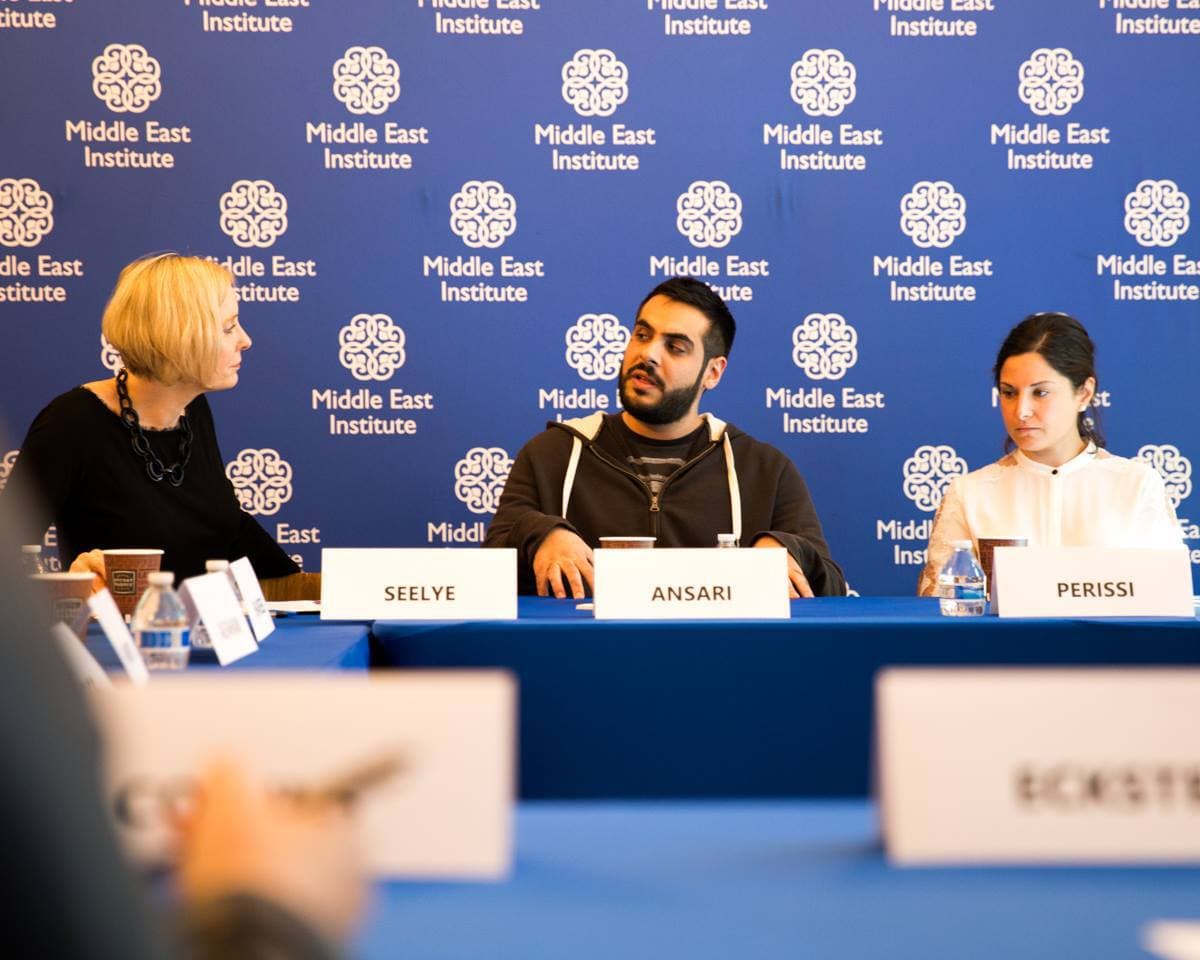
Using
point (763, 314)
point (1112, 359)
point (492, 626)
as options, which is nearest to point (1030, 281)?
point (1112, 359)

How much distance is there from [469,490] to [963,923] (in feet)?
11.2

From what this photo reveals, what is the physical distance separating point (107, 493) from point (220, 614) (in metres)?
1.31

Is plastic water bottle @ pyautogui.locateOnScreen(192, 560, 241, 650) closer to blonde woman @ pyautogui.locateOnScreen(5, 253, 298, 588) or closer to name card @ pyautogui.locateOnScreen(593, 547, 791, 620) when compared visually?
name card @ pyautogui.locateOnScreen(593, 547, 791, 620)

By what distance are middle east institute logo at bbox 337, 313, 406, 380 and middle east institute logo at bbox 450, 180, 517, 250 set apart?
0.37 m

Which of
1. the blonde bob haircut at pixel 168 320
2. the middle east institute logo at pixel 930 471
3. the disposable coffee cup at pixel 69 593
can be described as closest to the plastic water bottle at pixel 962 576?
the disposable coffee cup at pixel 69 593

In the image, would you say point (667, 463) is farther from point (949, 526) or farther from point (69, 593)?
point (69, 593)

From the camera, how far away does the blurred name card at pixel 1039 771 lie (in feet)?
2.30

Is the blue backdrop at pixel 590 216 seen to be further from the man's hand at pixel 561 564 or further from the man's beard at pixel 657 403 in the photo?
the man's hand at pixel 561 564

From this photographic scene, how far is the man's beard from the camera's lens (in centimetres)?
334

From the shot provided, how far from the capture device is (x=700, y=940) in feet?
1.92

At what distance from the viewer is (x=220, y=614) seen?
5.34ft

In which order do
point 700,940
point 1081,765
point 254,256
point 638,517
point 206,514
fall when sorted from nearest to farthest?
point 700,940, point 1081,765, point 206,514, point 638,517, point 254,256

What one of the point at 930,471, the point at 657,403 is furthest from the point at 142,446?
the point at 930,471

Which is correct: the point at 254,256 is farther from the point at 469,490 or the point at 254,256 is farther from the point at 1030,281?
the point at 1030,281
